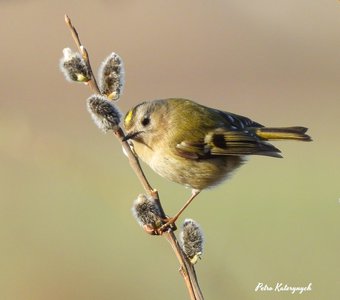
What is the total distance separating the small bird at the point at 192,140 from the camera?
2785 mm

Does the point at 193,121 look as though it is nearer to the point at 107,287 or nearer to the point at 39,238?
the point at 107,287

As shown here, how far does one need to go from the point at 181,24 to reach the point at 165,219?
34.1 ft

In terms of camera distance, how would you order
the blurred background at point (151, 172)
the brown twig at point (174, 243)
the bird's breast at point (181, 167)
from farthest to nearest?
the blurred background at point (151, 172)
the bird's breast at point (181, 167)
the brown twig at point (174, 243)

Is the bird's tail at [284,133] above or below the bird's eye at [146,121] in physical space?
below

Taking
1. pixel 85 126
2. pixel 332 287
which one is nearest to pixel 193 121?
pixel 332 287

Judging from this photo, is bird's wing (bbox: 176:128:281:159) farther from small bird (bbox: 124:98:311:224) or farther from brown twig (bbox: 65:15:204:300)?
brown twig (bbox: 65:15:204:300)

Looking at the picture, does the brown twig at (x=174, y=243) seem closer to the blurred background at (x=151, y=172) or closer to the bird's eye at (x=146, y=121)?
the blurred background at (x=151, y=172)

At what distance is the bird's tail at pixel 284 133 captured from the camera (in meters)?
2.83

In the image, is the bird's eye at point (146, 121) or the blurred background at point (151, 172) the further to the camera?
the blurred background at point (151, 172)

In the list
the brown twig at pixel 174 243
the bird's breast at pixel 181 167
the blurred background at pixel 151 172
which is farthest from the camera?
the blurred background at pixel 151 172

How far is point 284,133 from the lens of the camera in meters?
2.87

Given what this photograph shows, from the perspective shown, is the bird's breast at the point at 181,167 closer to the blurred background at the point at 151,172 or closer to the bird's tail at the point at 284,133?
the blurred background at the point at 151,172

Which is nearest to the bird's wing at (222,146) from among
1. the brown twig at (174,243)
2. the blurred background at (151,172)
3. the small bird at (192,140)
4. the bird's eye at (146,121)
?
the small bird at (192,140)

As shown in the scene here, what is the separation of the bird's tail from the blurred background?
504 mm
